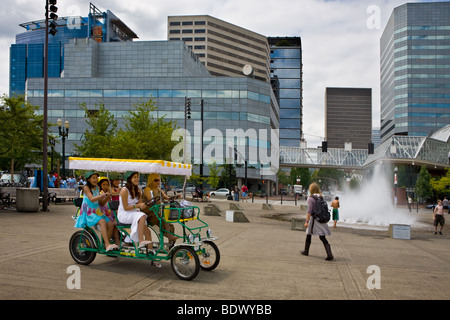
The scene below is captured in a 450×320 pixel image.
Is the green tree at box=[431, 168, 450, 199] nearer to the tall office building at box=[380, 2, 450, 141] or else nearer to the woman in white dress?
the woman in white dress

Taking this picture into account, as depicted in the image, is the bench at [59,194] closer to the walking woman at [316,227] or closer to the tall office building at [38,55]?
the walking woman at [316,227]

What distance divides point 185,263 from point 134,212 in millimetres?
1403

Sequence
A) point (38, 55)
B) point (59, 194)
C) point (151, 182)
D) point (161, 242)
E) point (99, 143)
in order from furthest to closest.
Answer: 1. point (38, 55)
2. point (99, 143)
3. point (59, 194)
4. point (151, 182)
5. point (161, 242)

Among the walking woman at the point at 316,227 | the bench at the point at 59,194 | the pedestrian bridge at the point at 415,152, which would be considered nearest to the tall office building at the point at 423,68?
the pedestrian bridge at the point at 415,152

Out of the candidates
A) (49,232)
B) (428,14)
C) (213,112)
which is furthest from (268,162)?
(428,14)

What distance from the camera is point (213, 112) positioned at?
71062mm

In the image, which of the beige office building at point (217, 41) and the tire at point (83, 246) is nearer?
the tire at point (83, 246)

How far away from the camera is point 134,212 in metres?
7.27

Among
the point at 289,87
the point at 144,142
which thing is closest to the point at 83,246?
the point at 144,142

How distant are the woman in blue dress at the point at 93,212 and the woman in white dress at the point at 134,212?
1.24 ft

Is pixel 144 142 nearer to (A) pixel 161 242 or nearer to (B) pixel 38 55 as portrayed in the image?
(A) pixel 161 242

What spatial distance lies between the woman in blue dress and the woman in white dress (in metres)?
0.38

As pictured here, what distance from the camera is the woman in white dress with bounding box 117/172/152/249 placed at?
279 inches

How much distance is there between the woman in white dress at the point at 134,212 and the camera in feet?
23.2
